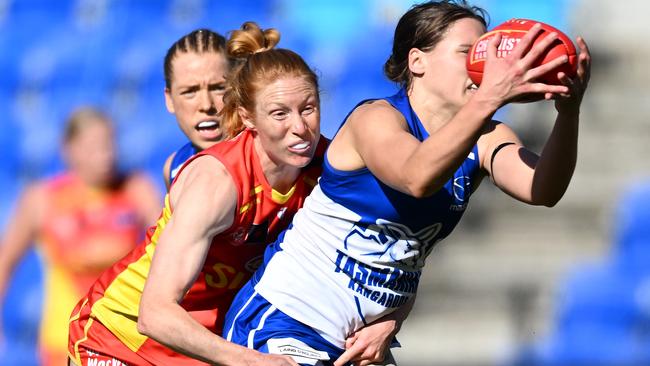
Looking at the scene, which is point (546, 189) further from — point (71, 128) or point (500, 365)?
point (500, 365)

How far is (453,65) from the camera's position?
11.2ft

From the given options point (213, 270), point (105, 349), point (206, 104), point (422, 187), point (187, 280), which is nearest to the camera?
point (422, 187)

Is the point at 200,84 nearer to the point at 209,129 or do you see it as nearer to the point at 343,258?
the point at 209,129

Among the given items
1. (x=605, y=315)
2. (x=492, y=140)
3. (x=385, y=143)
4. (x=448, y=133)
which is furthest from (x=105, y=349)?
(x=605, y=315)

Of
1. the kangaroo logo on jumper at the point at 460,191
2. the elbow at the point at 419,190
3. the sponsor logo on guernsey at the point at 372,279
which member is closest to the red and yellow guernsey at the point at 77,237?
the sponsor logo on guernsey at the point at 372,279

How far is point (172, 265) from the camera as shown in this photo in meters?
3.34

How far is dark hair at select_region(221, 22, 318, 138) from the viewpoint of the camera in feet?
11.6

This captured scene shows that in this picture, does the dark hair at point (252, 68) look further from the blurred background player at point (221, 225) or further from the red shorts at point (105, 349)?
the red shorts at point (105, 349)

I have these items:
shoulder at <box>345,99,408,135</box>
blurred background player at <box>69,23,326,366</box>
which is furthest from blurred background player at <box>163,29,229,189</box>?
shoulder at <box>345,99,408,135</box>

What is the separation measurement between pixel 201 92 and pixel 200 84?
3 cm

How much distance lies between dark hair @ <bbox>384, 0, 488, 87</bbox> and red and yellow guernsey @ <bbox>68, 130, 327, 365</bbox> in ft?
1.18

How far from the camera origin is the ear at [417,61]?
3.51 meters

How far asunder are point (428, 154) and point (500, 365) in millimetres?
4863

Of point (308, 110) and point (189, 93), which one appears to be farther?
point (189, 93)
